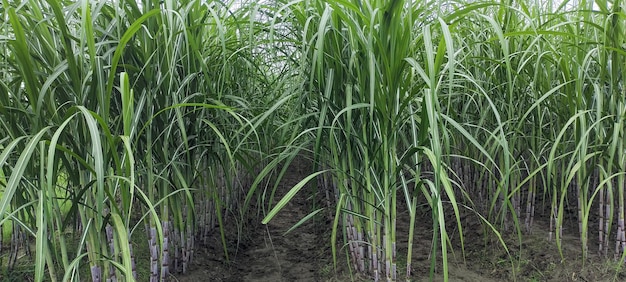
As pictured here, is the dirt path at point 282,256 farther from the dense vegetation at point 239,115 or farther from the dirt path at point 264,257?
the dense vegetation at point 239,115

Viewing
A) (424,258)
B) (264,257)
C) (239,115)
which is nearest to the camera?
(239,115)

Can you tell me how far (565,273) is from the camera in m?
1.39

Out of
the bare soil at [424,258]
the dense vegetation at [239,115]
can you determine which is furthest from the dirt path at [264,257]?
the dense vegetation at [239,115]

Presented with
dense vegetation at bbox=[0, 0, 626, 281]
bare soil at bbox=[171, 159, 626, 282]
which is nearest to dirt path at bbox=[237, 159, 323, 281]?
bare soil at bbox=[171, 159, 626, 282]

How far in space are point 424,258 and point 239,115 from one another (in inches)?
34.2

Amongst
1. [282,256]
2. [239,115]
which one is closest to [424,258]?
[282,256]

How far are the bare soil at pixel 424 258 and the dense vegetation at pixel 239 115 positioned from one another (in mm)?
77

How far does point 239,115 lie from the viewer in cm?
133

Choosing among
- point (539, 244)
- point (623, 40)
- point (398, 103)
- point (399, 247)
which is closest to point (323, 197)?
point (399, 247)

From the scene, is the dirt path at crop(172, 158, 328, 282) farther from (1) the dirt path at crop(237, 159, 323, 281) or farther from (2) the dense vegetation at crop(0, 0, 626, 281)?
(2) the dense vegetation at crop(0, 0, 626, 281)

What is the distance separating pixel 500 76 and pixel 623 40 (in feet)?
1.31

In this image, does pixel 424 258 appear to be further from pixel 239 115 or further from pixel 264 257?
pixel 239 115

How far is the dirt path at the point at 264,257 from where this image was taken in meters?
1.65

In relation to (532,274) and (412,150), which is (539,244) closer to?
(532,274)
